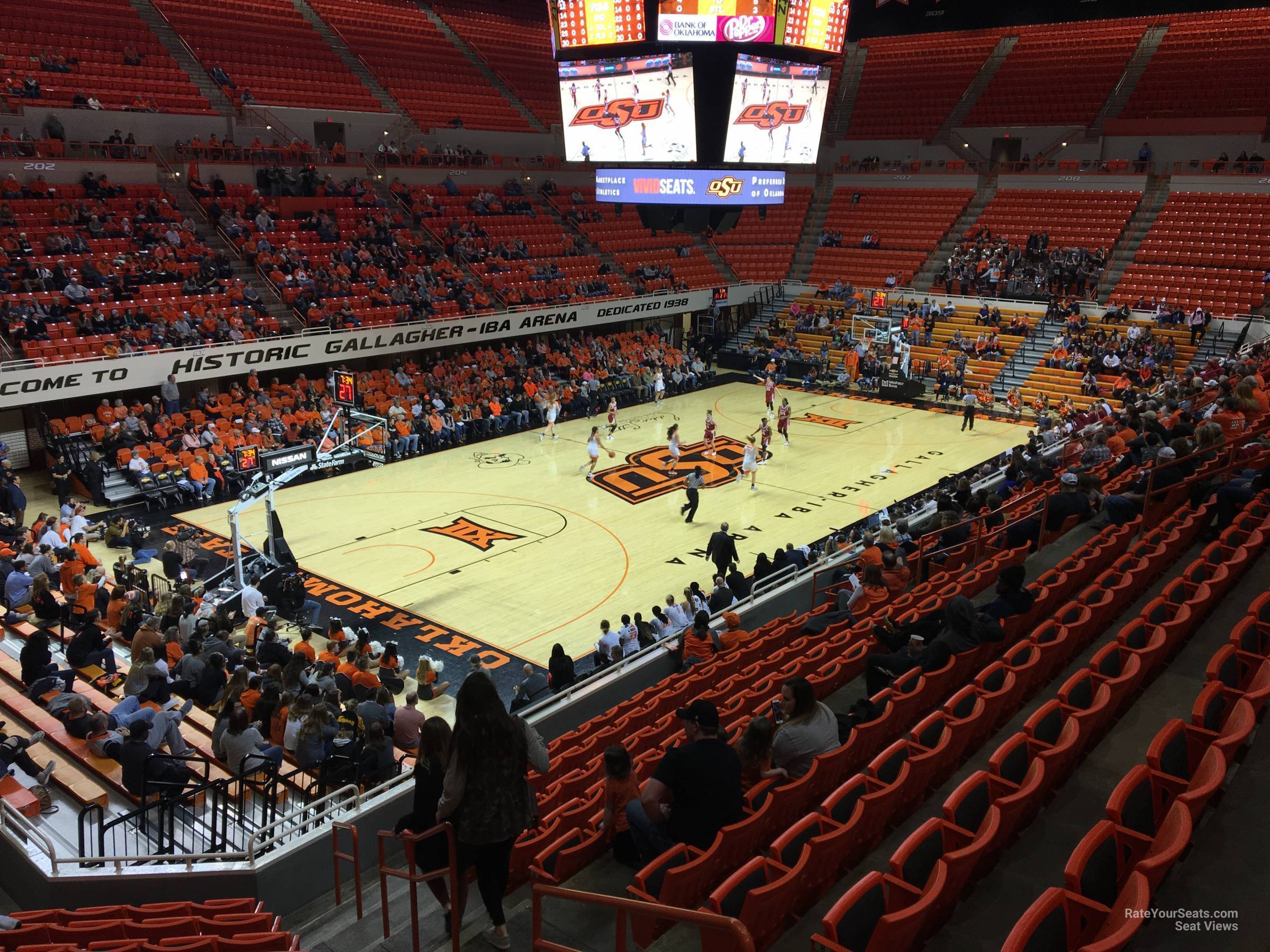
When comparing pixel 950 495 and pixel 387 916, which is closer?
pixel 387 916

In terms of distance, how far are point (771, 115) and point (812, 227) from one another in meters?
23.0

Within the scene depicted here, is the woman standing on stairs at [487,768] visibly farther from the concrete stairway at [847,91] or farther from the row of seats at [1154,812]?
the concrete stairway at [847,91]

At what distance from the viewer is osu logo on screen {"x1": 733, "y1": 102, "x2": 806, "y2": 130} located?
20.4 metres

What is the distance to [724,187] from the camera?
20922 mm

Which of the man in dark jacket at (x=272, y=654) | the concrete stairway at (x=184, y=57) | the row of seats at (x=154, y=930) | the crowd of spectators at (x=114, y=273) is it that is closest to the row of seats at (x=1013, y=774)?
the row of seats at (x=154, y=930)

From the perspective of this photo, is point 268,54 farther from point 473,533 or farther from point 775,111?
point 473,533

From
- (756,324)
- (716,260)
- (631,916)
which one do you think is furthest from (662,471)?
(716,260)

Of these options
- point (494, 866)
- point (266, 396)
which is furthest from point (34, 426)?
point (494, 866)

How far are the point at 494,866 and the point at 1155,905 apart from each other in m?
3.19

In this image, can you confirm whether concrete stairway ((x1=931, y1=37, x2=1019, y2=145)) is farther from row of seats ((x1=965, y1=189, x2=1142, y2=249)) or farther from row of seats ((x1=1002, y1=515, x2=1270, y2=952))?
row of seats ((x1=1002, y1=515, x2=1270, y2=952))

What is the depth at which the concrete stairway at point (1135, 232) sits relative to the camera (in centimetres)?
3403

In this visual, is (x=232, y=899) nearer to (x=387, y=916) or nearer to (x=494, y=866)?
(x=387, y=916)

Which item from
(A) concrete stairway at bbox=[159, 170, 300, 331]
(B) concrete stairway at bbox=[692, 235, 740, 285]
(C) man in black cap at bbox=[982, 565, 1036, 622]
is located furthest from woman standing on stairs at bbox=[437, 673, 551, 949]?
(B) concrete stairway at bbox=[692, 235, 740, 285]

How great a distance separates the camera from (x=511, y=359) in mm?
29688
